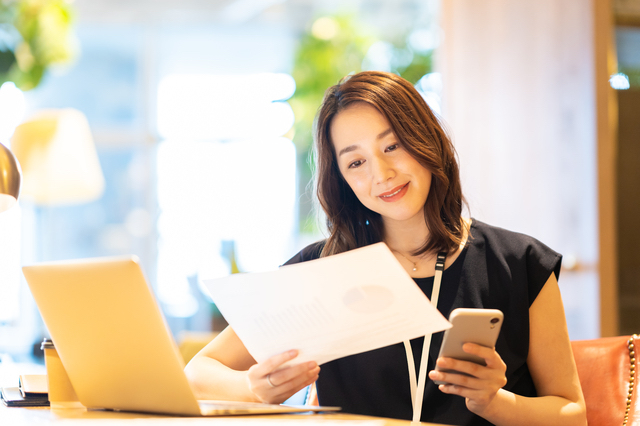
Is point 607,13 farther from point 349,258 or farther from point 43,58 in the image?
point 43,58

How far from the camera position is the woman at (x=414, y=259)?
1.29m

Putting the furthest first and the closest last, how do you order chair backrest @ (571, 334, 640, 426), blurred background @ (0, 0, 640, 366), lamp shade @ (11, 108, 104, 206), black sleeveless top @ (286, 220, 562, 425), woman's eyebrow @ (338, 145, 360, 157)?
blurred background @ (0, 0, 640, 366) → lamp shade @ (11, 108, 104, 206) → woman's eyebrow @ (338, 145, 360, 157) → black sleeveless top @ (286, 220, 562, 425) → chair backrest @ (571, 334, 640, 426)

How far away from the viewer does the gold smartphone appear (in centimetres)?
88

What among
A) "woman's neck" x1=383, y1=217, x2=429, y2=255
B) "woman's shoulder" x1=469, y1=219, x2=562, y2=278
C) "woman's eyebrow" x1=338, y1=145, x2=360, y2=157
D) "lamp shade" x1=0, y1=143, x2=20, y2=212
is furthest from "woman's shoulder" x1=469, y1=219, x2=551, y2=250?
"lamp shade" x1=0, y1=143, x2=20, y2=212

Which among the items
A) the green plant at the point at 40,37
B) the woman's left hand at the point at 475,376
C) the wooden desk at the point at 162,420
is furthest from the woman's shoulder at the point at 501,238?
the green plant at the point at 40,37

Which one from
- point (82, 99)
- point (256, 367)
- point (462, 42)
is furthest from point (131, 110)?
point (256, 367)

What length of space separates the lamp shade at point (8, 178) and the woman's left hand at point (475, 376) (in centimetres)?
89

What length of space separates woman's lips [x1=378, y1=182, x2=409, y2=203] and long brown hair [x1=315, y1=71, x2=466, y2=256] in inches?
2.8

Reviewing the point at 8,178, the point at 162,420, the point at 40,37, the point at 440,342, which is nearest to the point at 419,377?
the point at 440,342

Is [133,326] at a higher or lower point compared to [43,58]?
lower

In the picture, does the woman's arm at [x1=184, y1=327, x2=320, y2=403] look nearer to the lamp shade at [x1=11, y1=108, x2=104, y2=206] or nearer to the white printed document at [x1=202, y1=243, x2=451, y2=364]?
the white printed document at [x1=202, y1=243, x2=451, y2=364]

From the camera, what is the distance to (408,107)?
143cm

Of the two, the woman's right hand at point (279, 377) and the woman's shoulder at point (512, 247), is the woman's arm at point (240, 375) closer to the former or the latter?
the woman's right hand at point (279, 377)

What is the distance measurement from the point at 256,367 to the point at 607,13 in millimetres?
2209
